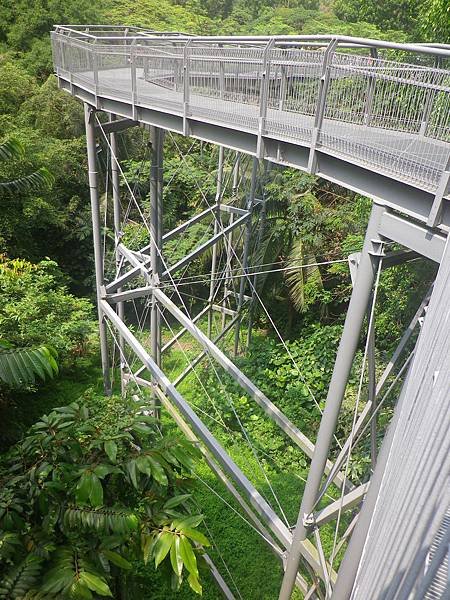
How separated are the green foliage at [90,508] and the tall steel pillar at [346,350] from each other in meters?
1.04

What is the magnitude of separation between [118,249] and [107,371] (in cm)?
221

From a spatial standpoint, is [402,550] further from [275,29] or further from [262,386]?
[275,29]

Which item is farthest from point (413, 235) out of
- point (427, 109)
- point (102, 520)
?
point (102, 520)

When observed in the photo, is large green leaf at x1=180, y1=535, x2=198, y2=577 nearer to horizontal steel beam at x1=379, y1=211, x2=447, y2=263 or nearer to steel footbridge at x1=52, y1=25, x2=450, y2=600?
steel footbridge at x1=52, y1=25, x2=450, y2=600

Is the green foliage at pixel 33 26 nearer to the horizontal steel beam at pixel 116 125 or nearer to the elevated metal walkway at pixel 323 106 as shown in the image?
the horizontal steel beam at pixel 116 125

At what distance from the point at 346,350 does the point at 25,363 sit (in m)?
2.03

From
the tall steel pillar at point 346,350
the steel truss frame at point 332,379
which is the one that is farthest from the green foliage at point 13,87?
the tall steel pillar at point 346,350

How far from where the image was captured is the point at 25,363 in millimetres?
2857

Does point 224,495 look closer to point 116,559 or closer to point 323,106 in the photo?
point 116,559

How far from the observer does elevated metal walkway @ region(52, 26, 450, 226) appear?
274 centimetres

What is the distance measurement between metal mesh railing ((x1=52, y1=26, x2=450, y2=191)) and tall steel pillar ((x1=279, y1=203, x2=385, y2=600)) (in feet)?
1.39

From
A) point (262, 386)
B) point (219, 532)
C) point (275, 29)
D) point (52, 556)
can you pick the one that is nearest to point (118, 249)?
point (262, 386)

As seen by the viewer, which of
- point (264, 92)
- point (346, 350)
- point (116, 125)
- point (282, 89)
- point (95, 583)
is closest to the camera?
point (95, 583)

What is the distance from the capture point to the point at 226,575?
6488 millimetres
